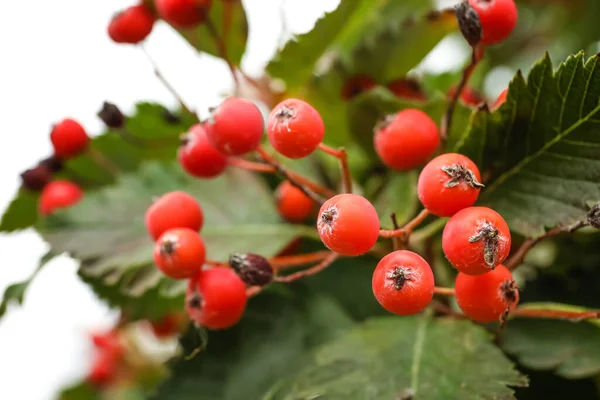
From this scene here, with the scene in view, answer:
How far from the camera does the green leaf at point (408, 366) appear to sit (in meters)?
0.59

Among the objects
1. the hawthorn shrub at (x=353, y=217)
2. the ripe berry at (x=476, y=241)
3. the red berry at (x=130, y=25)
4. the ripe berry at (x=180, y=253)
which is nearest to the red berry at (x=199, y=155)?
the hawthorn shrub at (x=353, y=217)

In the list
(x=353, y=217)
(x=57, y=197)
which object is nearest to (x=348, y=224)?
(x=353, y=217)

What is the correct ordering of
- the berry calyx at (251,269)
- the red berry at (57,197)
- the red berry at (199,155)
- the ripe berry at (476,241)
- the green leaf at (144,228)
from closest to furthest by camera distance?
the ripe berry at (476,241) < the berry calyx at (251,269) < the red berry at (199,155) < the green leaf at (144,228) < the red berry at (57,197)

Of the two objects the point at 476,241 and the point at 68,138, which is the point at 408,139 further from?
→ the point at 68,138

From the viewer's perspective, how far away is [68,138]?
87 cm

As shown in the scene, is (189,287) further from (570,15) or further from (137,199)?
(570,15)

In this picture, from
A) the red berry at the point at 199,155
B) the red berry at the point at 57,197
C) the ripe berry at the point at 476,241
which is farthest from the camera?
the red berry at the point at 57,197

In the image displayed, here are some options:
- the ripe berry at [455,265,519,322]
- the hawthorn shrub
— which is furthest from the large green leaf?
the ripe berry at [455,265,519,322]

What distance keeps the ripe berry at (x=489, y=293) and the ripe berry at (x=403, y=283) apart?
0.05 m

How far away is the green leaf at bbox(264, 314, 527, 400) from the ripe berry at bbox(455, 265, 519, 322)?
9 cm

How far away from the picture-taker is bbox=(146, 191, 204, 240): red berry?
666 millimetres

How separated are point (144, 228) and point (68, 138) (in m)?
0.18

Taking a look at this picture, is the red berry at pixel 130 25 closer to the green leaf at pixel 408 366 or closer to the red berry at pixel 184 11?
the red berry at pixel 184 11

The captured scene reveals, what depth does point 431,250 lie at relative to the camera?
0.77 meters
